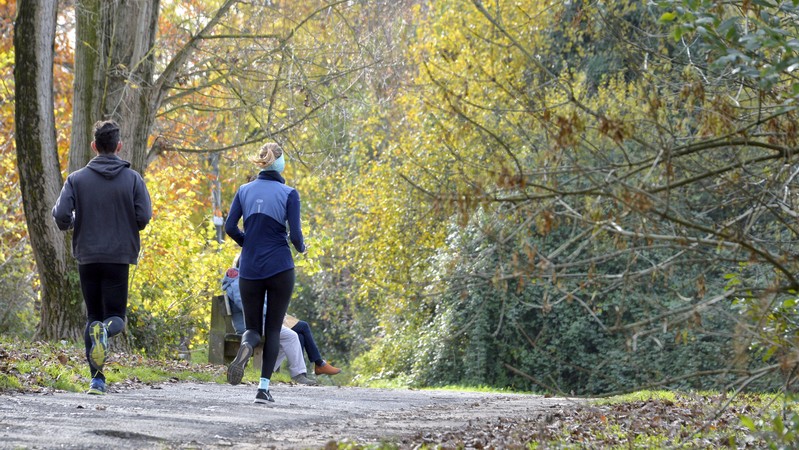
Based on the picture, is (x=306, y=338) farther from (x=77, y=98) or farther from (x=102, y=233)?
(x=102, y=233)

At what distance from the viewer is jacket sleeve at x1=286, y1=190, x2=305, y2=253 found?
31.3ft

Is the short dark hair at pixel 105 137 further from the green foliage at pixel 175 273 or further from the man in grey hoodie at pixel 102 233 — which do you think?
the green foliage at pixel 175 273

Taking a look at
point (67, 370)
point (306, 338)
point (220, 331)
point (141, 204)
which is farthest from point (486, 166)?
point (220, 331)

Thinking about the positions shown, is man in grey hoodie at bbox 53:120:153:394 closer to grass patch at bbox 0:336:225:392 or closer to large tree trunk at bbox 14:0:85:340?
grass patch at bbox 0:336:225:392

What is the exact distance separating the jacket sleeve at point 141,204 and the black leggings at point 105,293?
16.0 inches

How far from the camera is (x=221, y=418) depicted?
834cm

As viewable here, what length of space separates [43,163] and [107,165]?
19.3 ft

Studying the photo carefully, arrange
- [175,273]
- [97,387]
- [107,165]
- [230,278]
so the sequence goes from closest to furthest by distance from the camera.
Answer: [107,165] < [97,387] < [230,278] < [175,273]

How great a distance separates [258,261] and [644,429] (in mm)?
3463

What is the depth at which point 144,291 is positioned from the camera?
20766mm

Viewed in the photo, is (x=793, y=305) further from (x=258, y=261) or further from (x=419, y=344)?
(x=419, y=344)

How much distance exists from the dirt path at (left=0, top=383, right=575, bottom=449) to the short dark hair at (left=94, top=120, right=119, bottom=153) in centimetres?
211

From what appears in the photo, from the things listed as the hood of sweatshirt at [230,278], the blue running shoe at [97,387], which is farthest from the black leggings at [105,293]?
the hood of sweatshirt at [230,278]

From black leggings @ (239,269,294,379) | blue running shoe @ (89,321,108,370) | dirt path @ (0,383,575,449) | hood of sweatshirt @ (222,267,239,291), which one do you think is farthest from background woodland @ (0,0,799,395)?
blue running shoe @ (89,321,108,370)
